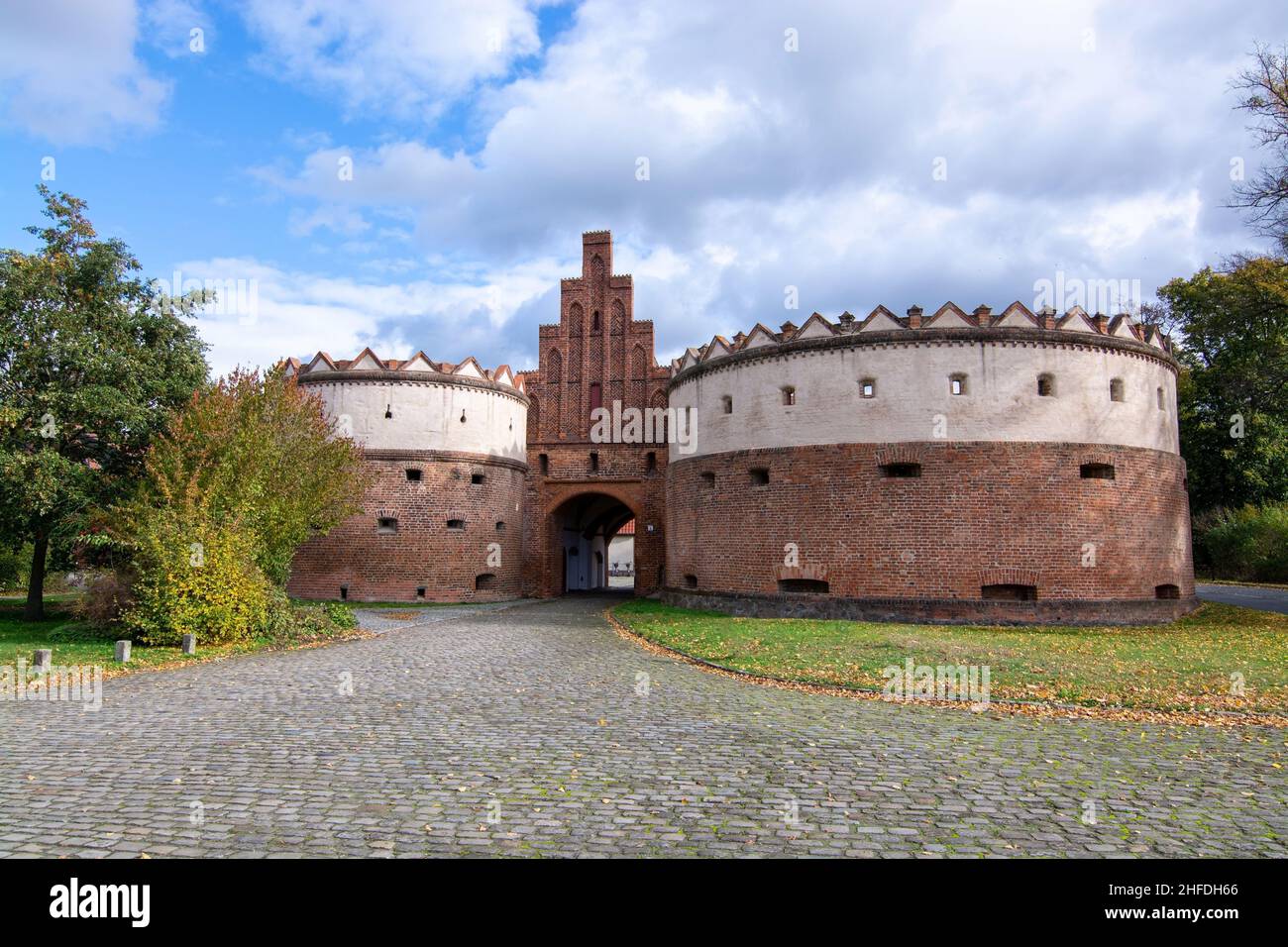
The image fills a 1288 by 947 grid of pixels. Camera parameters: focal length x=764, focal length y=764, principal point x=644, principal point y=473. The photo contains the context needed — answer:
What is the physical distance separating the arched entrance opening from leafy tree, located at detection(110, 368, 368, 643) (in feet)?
41.9

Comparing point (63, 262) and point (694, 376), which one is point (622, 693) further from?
point (63, 262)

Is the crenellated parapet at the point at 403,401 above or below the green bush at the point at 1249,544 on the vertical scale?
above

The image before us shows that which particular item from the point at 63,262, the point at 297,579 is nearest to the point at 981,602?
the point at 297,579

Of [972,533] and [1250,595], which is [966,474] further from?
[1250,595]

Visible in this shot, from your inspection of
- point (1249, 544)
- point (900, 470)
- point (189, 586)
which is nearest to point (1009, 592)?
point (900, 470)

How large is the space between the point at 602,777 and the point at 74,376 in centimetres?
1571

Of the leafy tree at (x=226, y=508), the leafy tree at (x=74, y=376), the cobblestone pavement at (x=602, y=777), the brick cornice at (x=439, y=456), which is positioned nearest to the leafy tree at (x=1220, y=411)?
the brick cornice at (x=439, y=456)

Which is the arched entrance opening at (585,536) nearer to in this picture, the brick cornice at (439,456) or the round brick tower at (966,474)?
the brick cornice at (439,456)

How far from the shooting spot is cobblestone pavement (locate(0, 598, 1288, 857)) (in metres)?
4.69

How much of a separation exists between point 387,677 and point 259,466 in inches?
256

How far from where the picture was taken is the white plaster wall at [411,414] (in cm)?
2416

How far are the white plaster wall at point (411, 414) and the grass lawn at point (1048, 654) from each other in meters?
9.95

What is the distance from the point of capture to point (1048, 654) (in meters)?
12.2

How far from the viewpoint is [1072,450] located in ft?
56.4
